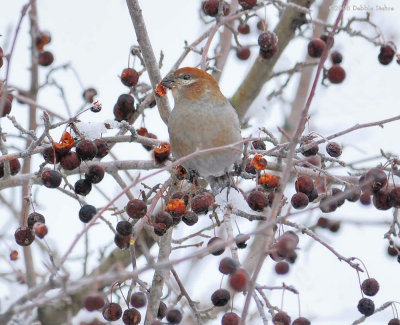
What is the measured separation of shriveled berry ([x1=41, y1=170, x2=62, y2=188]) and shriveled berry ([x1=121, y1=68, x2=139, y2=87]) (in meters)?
1.01

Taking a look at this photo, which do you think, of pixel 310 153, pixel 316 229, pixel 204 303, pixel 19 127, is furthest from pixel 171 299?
pixel 19 127

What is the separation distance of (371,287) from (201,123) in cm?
140

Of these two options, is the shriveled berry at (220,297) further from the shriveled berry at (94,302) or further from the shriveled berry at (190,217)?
the shriveled berry at (94,302)

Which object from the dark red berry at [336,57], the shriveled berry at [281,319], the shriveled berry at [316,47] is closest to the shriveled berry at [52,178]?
the shriveled berry at [281,319]

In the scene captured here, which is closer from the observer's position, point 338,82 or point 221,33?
point 338,82

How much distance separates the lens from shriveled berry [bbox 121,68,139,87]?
3.87 metres

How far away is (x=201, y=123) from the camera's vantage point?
399 cm

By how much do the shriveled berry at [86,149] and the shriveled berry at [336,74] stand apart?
1916mm

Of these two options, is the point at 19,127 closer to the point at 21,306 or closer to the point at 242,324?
the point at 21,306

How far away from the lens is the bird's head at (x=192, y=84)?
4156 millimetres

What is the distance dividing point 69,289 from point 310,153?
6.01ft

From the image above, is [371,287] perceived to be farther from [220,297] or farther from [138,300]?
[138,300]

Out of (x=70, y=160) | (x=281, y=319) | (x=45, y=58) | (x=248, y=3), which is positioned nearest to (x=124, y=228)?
(x=70, y=160)

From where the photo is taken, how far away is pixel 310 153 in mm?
3428
